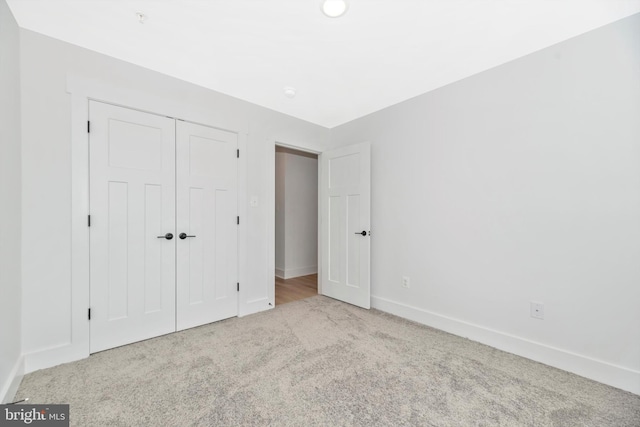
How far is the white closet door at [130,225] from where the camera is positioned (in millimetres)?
2166

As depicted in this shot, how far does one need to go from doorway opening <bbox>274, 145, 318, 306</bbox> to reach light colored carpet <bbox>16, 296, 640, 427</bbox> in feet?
8.14

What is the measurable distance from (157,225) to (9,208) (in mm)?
912

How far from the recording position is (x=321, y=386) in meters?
1.76

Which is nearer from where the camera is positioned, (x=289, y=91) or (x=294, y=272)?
(x=289, y=91)

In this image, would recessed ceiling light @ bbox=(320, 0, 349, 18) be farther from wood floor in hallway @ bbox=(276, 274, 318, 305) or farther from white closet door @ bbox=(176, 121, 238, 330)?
wood floor in hallway @ bbox=(276, 274, 318, 305)

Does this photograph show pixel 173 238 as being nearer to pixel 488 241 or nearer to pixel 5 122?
pixel 5 122

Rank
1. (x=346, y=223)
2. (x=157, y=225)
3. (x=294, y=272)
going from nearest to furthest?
1. (x=157, y=225)
2. (x=346, y=223)
3. (x=294, y=272)

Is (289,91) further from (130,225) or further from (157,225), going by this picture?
(130,225)

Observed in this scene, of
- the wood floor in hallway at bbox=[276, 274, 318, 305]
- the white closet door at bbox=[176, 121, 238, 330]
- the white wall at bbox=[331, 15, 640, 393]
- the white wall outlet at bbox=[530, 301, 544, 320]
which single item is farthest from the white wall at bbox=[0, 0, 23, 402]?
the white wall outlet at bbox=[530, 301, 544, 320]

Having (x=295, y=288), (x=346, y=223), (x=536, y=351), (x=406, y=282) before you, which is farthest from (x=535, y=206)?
(x=295, y=288)

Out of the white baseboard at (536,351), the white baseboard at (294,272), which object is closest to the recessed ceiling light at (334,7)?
the white baseboard at (536,351)

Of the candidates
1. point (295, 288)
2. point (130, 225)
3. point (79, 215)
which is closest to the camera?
point (79, 215)

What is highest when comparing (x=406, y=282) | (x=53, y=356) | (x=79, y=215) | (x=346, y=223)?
(x=79, y=215)

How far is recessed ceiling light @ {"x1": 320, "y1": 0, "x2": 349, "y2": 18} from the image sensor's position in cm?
167
